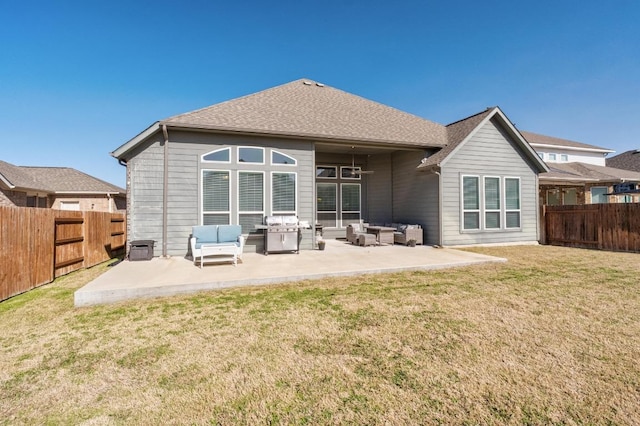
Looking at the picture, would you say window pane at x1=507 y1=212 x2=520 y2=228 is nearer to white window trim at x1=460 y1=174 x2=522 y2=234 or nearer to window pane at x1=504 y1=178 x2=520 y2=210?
white window trim at x1=460 y1=174 x2=522 y2=234

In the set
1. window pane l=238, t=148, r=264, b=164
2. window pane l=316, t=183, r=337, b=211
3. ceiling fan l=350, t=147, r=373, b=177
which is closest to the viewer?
window pane l=238, t=148, r=264, b=164

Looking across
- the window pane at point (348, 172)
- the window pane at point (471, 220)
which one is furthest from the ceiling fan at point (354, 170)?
the window pane at point (471, 220)

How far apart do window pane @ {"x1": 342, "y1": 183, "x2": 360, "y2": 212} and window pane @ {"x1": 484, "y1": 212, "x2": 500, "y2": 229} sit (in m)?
5.15

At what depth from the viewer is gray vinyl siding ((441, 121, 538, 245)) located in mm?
10195

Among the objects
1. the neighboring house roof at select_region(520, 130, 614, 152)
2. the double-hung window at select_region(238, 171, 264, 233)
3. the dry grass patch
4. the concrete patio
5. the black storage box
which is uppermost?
the neighboring house roof at select_region(520, 130, 614, 152)

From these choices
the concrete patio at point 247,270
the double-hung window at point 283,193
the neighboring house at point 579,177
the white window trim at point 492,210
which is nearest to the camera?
the concrete patio at point 247,270

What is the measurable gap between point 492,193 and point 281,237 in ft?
27.2

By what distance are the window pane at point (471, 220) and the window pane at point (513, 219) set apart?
1504mm

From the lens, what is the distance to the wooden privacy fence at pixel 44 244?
5102 millimetres

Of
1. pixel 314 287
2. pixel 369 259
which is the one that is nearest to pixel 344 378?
pixel 314 287

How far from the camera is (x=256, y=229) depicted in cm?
886

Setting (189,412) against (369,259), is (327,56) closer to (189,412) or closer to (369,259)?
(369,259)

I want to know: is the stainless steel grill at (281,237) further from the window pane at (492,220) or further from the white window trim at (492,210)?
the window pane at (492,220)

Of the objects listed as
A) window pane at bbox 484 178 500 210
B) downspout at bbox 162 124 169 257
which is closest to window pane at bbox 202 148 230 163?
downspout at bbox 162 124 169 257
